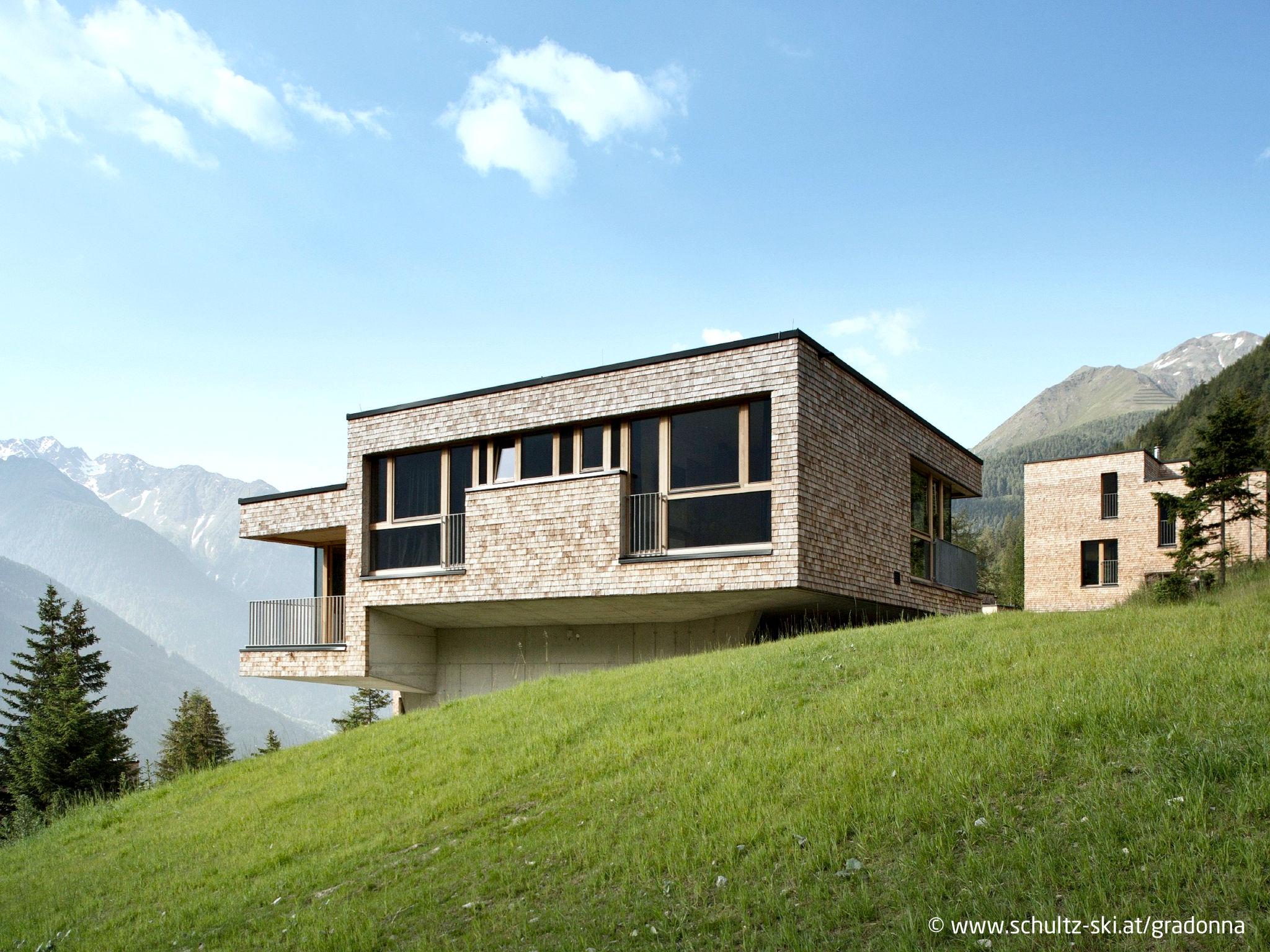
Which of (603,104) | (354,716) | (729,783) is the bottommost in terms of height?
(354,716)

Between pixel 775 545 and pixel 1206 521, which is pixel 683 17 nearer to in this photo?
pixel 775 545

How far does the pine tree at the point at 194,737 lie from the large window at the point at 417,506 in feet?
120

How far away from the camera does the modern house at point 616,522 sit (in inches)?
608

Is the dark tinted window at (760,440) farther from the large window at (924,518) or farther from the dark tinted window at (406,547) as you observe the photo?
the dark tinted window at (406,547)

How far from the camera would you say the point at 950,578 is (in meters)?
21.0

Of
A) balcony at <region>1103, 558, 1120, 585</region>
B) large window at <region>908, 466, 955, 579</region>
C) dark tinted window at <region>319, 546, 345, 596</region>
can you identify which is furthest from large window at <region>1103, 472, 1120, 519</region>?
dark tinted window at <region>319, 546, 345, 596</region>

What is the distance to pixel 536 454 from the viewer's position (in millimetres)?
17844

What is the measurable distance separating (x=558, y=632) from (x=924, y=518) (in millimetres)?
7643

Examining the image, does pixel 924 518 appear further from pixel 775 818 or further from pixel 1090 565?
pixel 1090 565

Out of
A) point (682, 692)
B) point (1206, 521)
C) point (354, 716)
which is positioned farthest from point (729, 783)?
point (354, 716)

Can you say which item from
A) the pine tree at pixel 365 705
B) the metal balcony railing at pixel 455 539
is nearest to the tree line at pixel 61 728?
the pine tree at pixel 365 705

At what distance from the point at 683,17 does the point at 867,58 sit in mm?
3220

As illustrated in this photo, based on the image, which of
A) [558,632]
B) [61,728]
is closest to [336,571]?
[558,632]

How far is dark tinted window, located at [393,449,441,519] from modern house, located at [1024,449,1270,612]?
1221 inches
